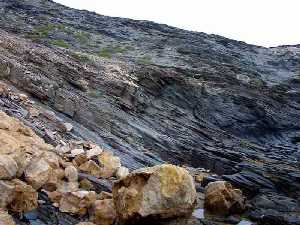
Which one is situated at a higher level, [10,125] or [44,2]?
[44,2]

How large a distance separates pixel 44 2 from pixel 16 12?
458 inches

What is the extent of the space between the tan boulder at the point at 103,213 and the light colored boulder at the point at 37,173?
2203 millimetres

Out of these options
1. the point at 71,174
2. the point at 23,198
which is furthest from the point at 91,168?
the point at 23,198

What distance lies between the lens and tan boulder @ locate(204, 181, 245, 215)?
23.6m

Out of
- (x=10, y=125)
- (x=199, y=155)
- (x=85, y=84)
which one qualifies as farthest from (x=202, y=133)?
(x=10, y=125)

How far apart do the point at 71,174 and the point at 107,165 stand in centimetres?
326

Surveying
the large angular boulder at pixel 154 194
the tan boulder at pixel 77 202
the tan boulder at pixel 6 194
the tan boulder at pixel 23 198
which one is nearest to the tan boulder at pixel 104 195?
the tan boulder at pixel 77 202

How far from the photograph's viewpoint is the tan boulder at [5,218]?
49.2 ft

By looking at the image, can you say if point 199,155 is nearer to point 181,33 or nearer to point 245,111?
point 245,111

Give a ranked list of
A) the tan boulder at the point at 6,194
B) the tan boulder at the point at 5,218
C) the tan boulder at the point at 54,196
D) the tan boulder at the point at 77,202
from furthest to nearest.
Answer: the tan boulder at the point at 54,196 → the tan boulder at the point at 77,202 → the tan boulder at the point at 6,194 → the tan boulder at the point at 5,218

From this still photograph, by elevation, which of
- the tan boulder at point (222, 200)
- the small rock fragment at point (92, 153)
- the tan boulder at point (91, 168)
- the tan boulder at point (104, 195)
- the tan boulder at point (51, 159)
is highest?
the tan boulder at point (51, 159)

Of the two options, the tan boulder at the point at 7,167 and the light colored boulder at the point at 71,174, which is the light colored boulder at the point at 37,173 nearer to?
the tan boulder at the point at 7,167

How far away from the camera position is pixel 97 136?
99.6ft

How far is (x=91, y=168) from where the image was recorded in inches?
838
